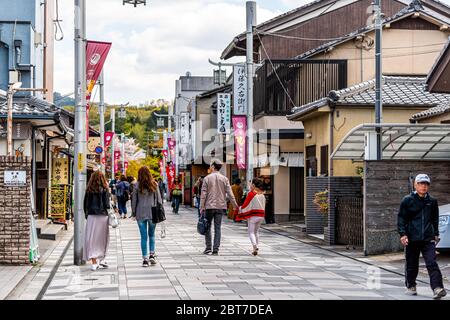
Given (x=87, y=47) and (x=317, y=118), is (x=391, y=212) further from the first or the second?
(x=317, y=118)

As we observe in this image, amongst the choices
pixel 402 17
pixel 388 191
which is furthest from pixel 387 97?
pixel 388 191

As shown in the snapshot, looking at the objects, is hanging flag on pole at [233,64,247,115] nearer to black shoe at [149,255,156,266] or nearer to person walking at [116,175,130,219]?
person walking at [116,175,130,219]

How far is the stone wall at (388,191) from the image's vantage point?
61.8 feet

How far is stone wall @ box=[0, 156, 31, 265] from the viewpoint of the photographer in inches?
645

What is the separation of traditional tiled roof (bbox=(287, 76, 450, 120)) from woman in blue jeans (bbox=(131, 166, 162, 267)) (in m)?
10.6

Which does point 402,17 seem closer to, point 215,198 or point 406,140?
point 406,140

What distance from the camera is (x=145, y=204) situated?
16344 mm

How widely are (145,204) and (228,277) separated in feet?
9.23

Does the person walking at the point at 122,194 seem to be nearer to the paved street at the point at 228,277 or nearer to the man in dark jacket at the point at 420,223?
the paved street at the point at 228,277

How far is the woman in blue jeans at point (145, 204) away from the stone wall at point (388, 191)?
5.02 meters

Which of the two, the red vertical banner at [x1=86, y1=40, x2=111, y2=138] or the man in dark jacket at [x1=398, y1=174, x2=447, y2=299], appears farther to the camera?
the red vertical banner at [x1=86, y1=40, x2=111, y2=138]

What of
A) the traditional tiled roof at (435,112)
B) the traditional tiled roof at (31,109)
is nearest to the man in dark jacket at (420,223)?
the traditional tiled roof at (435,112)

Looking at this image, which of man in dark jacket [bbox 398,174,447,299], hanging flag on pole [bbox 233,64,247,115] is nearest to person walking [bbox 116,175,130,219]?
hanging flag on pole [bbox 233,64,247,115]

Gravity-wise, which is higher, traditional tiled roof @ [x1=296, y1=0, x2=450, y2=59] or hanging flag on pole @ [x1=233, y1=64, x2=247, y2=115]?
traditional tiled roof @ [x1=296, y1=0, x2=450, y2=59]
